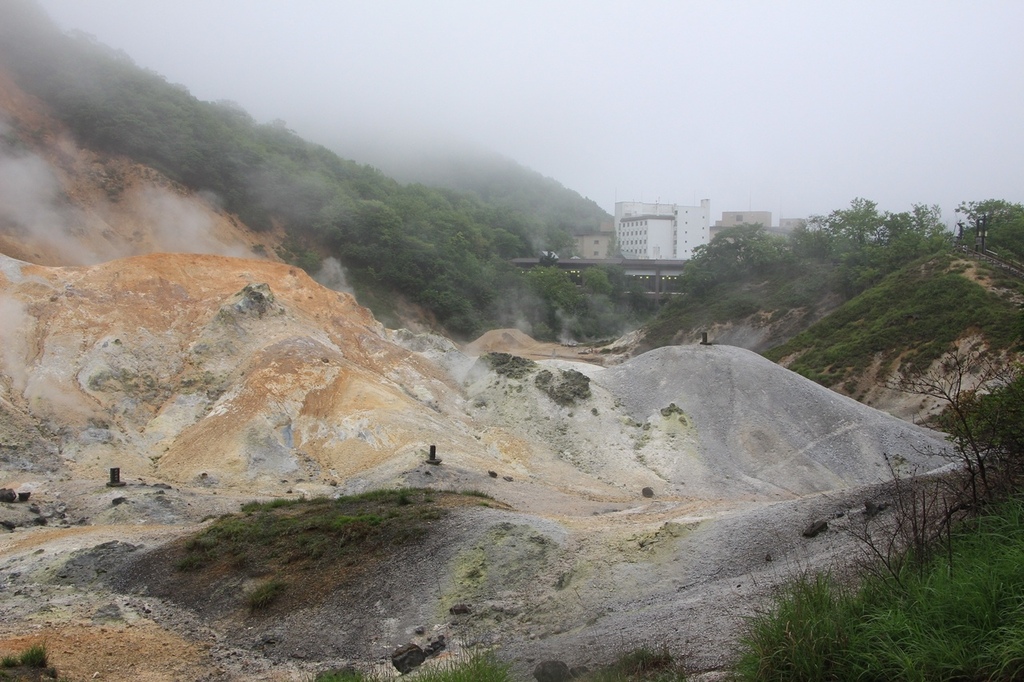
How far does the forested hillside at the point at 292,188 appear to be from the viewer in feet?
184

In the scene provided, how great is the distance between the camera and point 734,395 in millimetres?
28828

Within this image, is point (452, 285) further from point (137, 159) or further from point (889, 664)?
point (889, 664)

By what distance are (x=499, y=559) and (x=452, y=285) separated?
52883mm

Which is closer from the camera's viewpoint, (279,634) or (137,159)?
(279,634)

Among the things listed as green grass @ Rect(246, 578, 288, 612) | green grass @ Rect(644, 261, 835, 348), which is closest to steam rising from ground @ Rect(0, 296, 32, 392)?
green grass @ Rect(246, 578, 288, 612)

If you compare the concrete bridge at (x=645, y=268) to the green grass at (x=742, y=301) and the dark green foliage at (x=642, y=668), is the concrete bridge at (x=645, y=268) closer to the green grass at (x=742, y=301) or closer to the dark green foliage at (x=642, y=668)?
the green grass at (x=742, y=301)

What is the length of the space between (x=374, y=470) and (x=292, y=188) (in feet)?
146

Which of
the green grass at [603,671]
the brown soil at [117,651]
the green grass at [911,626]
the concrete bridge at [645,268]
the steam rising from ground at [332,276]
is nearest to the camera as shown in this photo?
the green grass at [911,626]

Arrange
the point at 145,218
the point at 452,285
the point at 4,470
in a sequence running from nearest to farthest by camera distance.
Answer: the point at 4,470
the point at 145,218
the point at 452,285

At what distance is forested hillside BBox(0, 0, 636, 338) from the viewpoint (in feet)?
184

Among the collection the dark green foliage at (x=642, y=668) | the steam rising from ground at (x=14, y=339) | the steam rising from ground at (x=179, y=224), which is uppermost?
the steam rising from ground at (x=179, y=224)

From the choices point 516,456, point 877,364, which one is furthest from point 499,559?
point 877,364

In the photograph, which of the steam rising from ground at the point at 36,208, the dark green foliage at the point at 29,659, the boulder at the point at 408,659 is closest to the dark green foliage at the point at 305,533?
the boulder at the point at 408,659

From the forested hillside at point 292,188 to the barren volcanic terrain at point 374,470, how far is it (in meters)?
25.7
